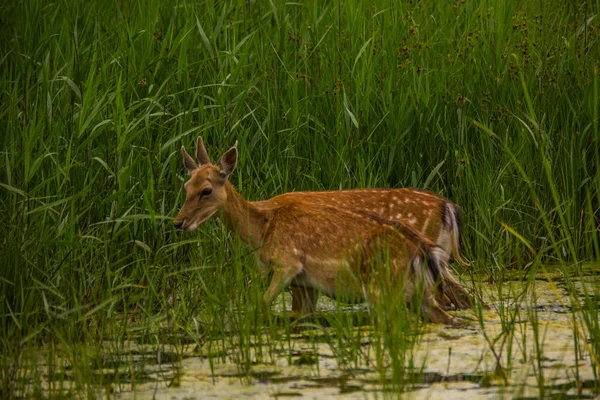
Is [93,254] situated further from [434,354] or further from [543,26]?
[543,26]

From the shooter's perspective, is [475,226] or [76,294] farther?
[475,226]

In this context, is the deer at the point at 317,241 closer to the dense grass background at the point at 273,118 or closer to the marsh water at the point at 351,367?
the dense grass background at the point at 273,118

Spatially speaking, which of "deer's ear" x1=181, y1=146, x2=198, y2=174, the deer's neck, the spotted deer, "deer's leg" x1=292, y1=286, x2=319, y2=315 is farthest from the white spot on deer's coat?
"deer's ear" x1=181, y1=146, x2=198, y2=174

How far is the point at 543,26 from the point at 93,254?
15.2 feet

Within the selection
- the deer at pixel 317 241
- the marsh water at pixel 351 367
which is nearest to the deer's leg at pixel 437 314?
the deer at pixel 317 241

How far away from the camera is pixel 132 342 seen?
22.8 ft

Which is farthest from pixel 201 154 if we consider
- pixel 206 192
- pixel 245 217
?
pixel 245 217

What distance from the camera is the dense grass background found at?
7660mm

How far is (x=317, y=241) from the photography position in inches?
309

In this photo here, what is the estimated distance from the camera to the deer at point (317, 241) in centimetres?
737

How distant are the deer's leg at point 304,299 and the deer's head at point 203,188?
73 centimetres

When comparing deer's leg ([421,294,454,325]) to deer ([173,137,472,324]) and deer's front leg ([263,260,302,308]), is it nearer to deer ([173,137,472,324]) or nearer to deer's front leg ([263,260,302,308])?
deer ([173,137,472,324])

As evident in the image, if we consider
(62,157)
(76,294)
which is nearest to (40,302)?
(76,294)

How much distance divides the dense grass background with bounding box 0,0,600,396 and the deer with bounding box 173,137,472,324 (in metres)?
0.20
